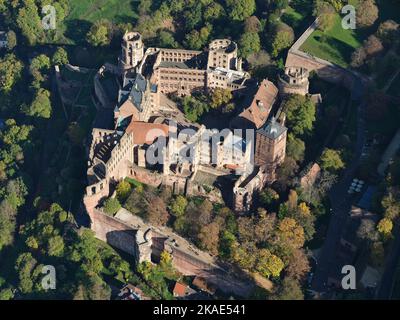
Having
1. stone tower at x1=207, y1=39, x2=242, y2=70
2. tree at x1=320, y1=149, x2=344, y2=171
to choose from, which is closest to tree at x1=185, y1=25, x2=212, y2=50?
stone tower at x1=207, y1=39, x2=242, y2=70

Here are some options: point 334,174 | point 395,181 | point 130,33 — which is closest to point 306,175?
point 334,174

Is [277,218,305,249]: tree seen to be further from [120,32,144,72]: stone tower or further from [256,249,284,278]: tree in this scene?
[120,32,144,72]: stone tower

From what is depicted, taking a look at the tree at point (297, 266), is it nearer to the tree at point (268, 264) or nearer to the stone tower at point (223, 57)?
the tree at point (268, 264)

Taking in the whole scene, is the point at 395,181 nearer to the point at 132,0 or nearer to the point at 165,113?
the point at 165,113

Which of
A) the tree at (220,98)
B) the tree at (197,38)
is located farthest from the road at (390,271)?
the tree at (197,38)

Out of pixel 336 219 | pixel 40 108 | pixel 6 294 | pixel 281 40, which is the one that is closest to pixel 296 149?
pixel 336 219

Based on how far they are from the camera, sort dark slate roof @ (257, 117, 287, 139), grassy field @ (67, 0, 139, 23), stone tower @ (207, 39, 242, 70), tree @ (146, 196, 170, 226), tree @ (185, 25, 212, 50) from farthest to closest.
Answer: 1. grassy field @ (67, 0, 139, 23)
2. tree @ (185, 25, 212, 50)
3. stone tower @ (207, 39, 242, 70)
4. dark slate roof @ (257, 117, 287, 139)
5. tree @ (146, 196, 170, 226)
